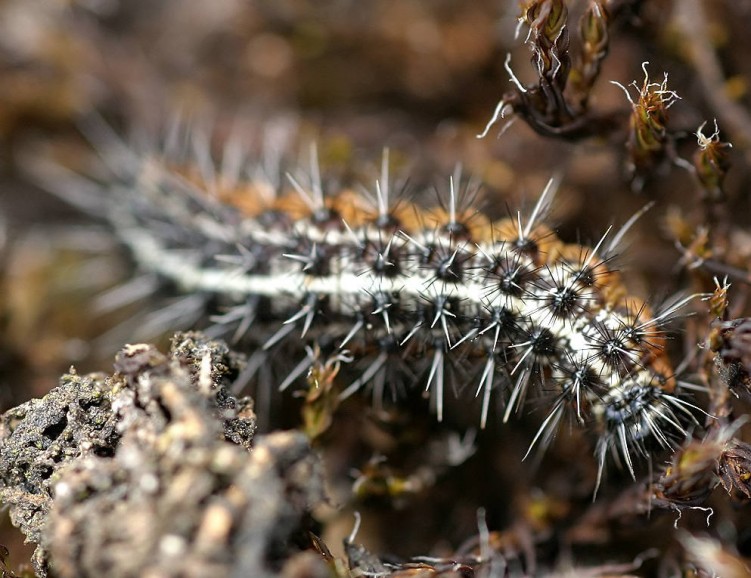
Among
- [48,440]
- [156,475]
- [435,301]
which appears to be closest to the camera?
[156,475]

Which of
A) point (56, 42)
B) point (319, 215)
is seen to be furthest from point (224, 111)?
point (319, 215)

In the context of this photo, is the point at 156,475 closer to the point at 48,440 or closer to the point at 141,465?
the point at 141,465

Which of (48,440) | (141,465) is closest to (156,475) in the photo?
(141,465)

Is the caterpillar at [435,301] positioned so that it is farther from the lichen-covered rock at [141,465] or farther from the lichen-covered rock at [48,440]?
the lichen-covered rock at [48,440]

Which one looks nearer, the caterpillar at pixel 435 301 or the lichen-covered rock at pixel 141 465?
the lichen-covered rock at pixel 141 465

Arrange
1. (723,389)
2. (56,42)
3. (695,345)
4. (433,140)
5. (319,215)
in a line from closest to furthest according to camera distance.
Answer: (723,389) → (695,345) → (319,215) → (433,140) → (56,42)

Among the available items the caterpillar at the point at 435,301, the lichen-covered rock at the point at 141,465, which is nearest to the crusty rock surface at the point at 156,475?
the lichen-covered rock at the point at 141,465

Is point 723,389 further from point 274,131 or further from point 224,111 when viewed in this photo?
point 224,111

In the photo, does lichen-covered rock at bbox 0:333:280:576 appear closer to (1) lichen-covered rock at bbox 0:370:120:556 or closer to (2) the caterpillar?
(1) lichen-covered rock at bbox 0:370:120:556
